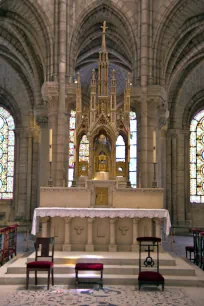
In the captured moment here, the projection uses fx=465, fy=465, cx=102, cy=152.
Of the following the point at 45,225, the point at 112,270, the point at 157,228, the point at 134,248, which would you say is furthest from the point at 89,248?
the point at 157,228

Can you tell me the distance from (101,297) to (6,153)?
18.9 meters

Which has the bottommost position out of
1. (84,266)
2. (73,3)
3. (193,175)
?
(84,266)

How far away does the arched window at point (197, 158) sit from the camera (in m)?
26.1

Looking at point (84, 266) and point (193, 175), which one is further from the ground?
point (193, 175)

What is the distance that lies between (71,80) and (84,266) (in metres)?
8.67

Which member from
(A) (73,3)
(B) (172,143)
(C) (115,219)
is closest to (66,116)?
(A) (73,3)

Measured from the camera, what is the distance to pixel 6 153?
26672 millimetres

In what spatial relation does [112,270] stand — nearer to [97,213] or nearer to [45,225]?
[97,213]

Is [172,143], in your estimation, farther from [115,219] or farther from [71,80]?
[115,219]

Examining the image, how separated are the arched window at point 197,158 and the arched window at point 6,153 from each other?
401 inches

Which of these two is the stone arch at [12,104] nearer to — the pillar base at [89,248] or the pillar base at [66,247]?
the pillar base at [66,247]

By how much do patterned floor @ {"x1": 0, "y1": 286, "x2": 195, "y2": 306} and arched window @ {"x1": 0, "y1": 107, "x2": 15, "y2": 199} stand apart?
56.8 ft

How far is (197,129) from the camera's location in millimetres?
26609

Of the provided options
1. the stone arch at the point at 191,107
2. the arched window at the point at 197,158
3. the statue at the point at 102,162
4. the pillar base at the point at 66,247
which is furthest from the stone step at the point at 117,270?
the stone arch at the point at 191,107
